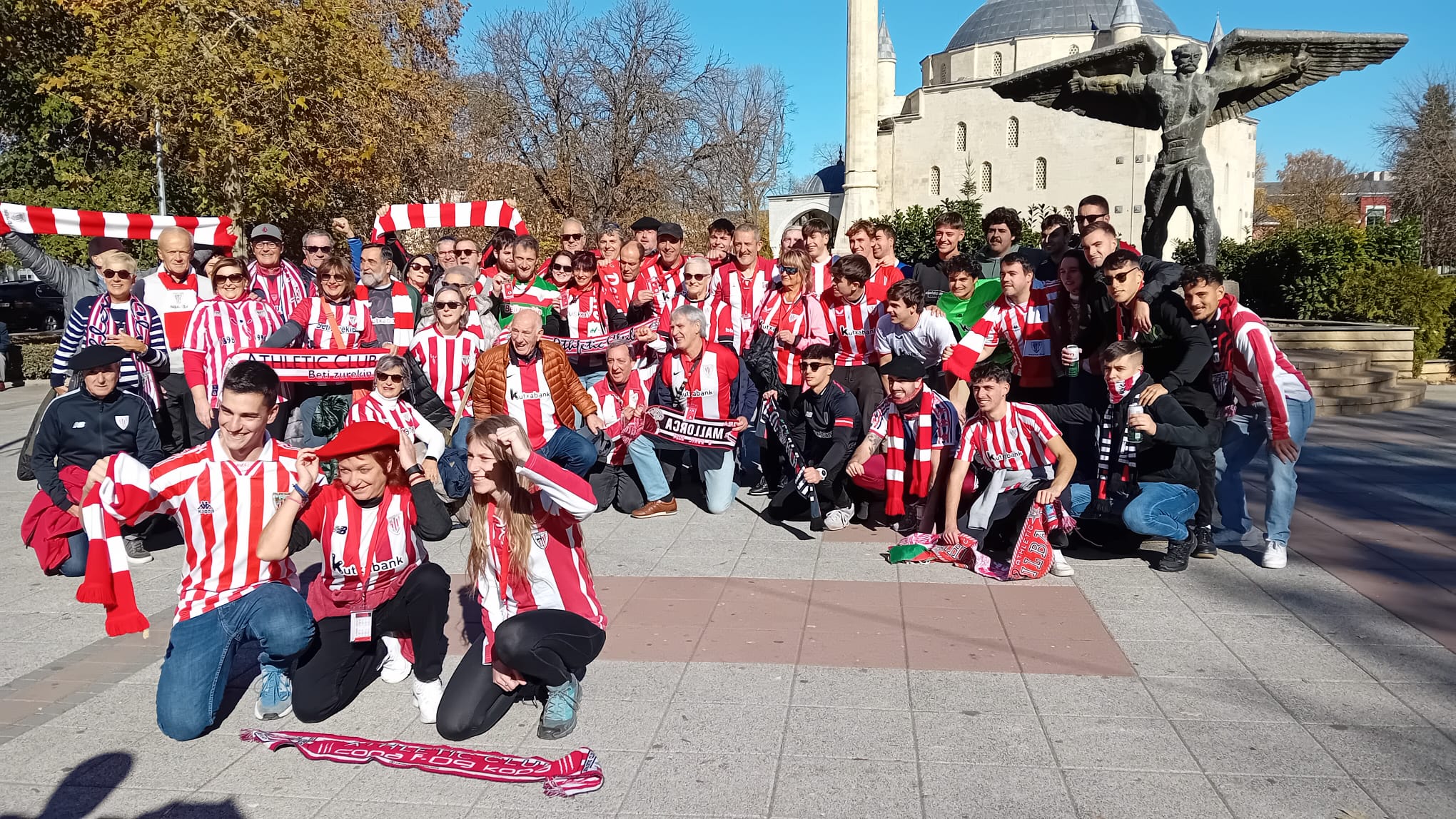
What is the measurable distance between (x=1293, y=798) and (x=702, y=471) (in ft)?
17.2

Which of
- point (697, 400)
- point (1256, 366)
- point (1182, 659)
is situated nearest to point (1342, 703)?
point (1182, 659)

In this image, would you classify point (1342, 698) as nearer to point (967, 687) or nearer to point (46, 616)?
point (967, 687)

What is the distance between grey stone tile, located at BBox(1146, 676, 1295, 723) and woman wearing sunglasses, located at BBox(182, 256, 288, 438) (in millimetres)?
6612

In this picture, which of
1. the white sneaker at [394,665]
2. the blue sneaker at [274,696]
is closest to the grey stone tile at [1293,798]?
the white sneaker at [394,665]

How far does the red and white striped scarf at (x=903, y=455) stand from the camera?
703cm

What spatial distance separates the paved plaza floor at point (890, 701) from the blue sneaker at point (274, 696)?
0.22 feet

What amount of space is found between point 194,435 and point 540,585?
499cm

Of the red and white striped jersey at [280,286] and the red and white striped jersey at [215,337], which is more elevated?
the red and white striped jersey at [280,286]

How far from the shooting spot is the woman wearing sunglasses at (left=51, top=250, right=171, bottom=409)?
7336mm

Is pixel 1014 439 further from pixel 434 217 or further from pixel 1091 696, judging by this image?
pixel 434 217

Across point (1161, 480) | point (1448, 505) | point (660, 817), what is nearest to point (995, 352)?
point (1161, 480)

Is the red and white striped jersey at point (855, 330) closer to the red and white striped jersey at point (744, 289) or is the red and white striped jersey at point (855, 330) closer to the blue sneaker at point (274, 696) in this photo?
the red and white striped jersey at point (744, 289)

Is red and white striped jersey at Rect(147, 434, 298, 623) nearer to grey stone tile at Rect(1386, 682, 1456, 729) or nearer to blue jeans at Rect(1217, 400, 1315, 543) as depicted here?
grey stone tile at Rect(1386, 682, 1456, 729)

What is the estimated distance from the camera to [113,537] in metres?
4.23
